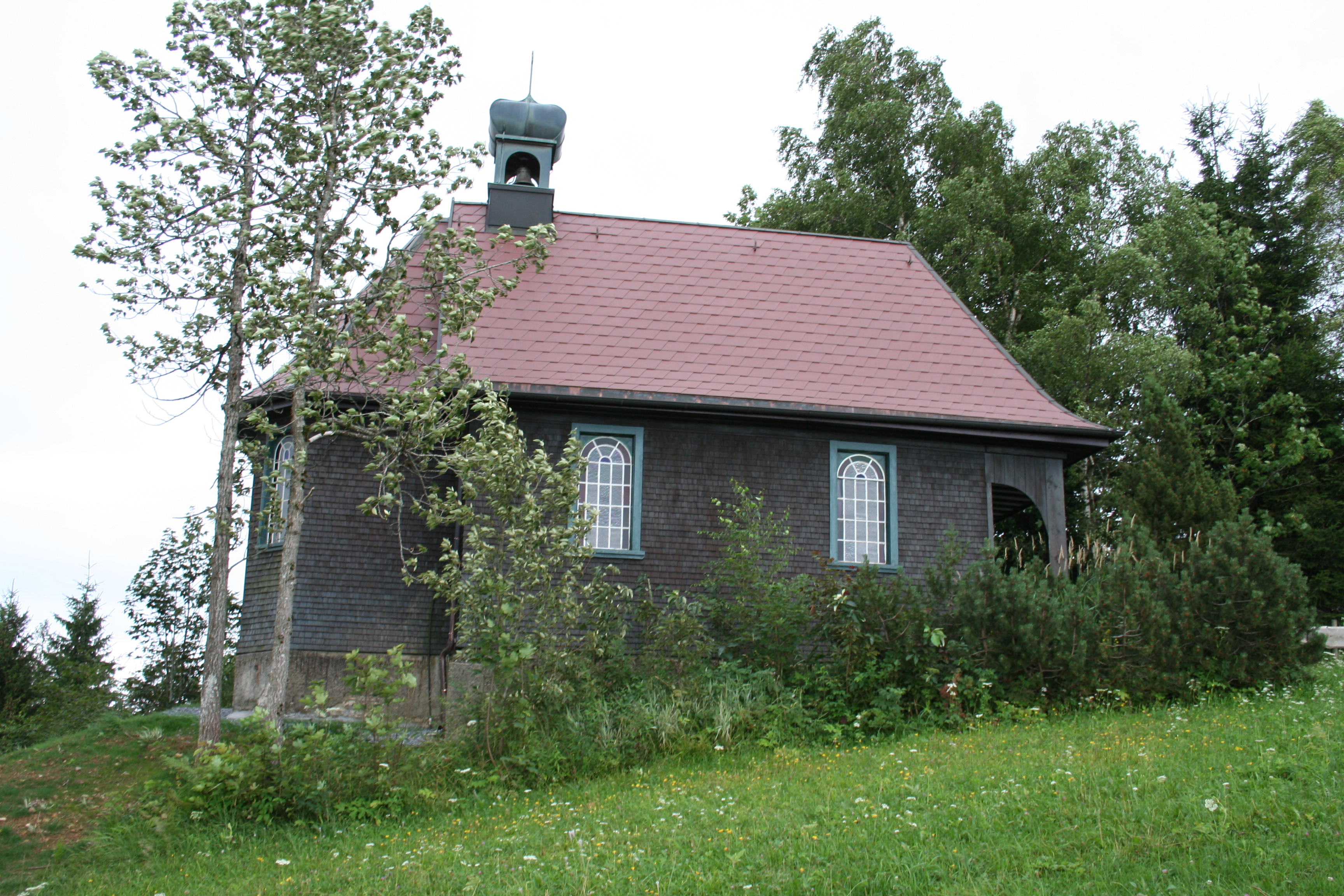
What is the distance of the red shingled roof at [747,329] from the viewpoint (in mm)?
13867

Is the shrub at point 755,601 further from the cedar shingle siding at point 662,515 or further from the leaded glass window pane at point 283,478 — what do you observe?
the leaded glass window pane at point 283,478

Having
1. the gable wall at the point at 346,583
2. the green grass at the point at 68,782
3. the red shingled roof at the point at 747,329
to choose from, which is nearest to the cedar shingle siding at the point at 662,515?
the gable wall at the point at 346,583

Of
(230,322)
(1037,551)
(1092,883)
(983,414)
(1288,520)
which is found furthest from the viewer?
(1288,520)

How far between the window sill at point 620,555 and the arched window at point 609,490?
7 cm

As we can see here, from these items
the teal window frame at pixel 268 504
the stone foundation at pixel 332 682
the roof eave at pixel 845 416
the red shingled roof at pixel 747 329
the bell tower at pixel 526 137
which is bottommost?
the stone foundation at pixel 332 682

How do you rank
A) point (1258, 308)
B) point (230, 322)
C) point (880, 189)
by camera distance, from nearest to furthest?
point (230, 322) → point (1258, 308) → point (880, 189)

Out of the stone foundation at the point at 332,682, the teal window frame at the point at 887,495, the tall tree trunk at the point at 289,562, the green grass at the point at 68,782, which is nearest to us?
the green grass at the point at 68,782

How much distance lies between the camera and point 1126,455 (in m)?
22.0

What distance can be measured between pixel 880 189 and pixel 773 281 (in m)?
12.6

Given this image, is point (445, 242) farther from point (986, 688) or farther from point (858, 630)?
point (986, 688)

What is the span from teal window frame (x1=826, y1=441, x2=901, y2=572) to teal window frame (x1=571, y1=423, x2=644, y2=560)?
243cm

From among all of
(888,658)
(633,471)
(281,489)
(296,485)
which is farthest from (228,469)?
(888,658)

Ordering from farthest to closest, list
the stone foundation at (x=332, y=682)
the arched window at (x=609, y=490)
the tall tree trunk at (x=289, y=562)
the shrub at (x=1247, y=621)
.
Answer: the arched window at (x=609, y=490)
the stone foundation at (x=332, y=682)
the shrub at (x=1247, y=621)
the tall tree trunk at (x=289, y=562)

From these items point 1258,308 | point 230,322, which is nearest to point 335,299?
point 230,322
